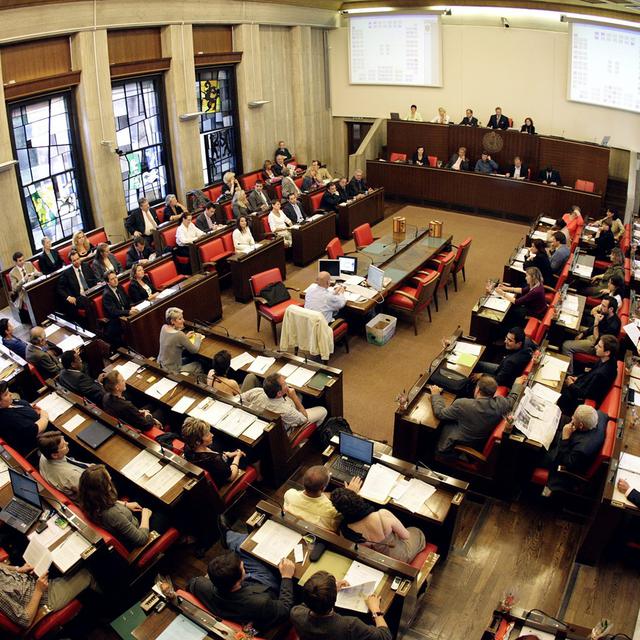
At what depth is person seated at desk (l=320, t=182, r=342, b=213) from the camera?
11180 millimetres

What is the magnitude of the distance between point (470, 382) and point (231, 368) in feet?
7.56

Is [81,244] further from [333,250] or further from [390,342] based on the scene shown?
[390,342]

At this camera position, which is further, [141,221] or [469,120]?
[469,120]

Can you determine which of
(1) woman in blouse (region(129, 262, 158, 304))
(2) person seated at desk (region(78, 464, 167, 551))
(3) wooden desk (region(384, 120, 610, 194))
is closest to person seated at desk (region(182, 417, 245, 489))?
(2) person seated at desk (region(78, 464, 167, 551))

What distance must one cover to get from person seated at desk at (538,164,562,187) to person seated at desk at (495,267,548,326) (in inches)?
209

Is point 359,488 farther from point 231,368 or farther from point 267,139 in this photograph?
point 267,139

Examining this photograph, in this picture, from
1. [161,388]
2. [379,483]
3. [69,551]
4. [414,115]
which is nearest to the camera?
[69,551]

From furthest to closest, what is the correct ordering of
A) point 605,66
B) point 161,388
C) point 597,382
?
point 605,66, point 161,388, point 597,382

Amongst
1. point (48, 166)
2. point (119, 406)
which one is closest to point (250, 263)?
point (48, 166)

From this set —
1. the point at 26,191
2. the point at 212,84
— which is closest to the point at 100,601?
the point at 26,191

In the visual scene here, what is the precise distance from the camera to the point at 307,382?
5840 mm

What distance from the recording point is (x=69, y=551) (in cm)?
407

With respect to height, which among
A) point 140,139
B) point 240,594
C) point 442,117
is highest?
Result: point 442,117

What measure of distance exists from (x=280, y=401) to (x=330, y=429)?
62 centimetres
